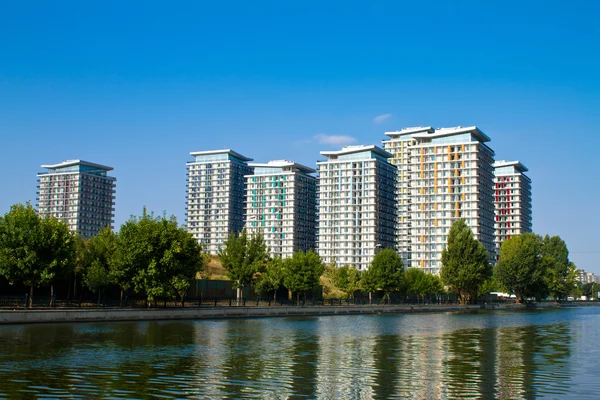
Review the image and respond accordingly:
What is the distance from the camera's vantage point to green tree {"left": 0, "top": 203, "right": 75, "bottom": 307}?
62.9 m

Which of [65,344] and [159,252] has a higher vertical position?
[159,252]

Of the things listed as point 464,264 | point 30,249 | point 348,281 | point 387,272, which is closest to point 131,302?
point 30,249

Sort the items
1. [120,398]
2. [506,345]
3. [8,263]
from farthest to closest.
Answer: [8,263]
[506,345]
[120,398]

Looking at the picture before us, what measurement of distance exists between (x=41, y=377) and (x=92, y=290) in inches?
2088

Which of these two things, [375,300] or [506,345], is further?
[375,300]

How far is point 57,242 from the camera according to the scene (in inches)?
2648

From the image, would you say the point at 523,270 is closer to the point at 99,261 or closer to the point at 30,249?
the point at 99,261

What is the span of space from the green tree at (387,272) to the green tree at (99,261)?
6225cm

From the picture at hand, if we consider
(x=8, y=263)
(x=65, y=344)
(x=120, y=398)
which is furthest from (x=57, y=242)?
(x=120, y=398)

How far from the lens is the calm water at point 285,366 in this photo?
854 inches

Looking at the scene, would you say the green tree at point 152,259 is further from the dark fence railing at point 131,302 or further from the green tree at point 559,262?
the green tree at point 559,262

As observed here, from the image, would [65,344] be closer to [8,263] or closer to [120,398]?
[120,398]

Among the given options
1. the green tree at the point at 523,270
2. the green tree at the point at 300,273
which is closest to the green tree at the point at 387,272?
the green tree at the point at 300,273

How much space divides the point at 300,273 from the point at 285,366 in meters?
78.9
